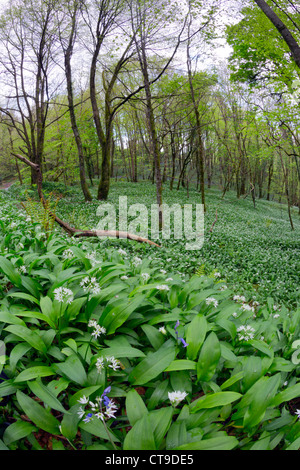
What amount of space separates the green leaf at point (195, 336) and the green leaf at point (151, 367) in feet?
0.35

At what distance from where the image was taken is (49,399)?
105 cm

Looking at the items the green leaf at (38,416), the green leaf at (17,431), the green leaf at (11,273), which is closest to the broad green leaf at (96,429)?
the green leaf at (38,416)

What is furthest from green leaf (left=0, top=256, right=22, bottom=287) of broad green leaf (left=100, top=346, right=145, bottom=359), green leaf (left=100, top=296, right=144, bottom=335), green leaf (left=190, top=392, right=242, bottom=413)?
green leaf (left=190, top=392, right=242, bottom=413)

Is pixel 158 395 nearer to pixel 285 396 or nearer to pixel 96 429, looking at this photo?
pixel 96 429

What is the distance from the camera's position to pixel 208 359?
1268mm

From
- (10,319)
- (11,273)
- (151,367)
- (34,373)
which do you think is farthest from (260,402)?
(11,273)

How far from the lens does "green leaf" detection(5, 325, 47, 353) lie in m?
1.30

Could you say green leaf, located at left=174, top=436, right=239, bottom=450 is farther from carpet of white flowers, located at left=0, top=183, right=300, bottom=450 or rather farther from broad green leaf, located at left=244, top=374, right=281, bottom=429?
broad green leaf, located at left=244, top=374, right=281, bottom=429

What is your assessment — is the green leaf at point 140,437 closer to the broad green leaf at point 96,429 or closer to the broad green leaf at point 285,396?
the broad green leaf at point 96,429

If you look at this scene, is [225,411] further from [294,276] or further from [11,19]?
[11,19]

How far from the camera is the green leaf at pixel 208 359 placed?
1216 mm

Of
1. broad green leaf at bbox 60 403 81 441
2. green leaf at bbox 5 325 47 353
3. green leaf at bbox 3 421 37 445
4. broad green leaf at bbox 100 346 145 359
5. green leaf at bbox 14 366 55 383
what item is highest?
green leaf at bbox 5 325 47 353

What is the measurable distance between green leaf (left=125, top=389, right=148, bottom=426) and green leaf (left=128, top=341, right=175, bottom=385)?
0.07 m

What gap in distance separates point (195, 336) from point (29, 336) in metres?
0.90
